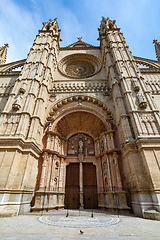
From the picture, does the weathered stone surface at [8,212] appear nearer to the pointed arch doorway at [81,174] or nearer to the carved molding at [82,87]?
the pointed arch doorway at [81,174]

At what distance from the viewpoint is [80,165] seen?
11547 millimetres

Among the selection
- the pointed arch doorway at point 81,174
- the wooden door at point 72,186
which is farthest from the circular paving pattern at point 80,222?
the wooden door at point 72,186

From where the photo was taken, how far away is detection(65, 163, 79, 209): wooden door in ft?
32.8

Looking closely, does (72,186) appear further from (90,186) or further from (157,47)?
(157,47)

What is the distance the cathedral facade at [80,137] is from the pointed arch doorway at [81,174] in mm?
69

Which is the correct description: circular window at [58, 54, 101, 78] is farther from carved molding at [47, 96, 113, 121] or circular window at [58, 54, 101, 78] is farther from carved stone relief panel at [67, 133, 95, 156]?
carved stone relief panel at [67, 133, 95, 156]

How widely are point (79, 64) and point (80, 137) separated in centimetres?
1151

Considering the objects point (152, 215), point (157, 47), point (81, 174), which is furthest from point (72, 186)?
point (157, 47)

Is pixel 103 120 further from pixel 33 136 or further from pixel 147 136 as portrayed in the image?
pixel 33 136

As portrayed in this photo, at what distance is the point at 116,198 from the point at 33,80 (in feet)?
37.4

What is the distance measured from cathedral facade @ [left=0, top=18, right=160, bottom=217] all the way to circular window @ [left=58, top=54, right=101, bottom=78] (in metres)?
1.88

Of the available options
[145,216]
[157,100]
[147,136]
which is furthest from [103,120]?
[145,216]

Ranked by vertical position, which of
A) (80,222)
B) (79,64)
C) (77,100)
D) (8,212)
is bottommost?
(80,222)

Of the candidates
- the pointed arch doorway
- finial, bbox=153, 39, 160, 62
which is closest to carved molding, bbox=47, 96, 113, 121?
the pointed arch doorway
